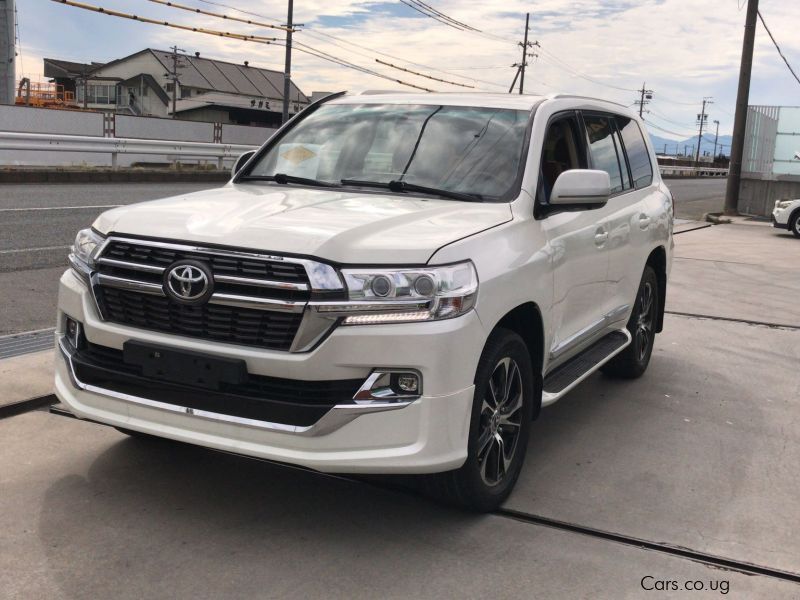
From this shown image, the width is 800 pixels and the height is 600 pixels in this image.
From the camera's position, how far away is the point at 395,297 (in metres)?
3.32

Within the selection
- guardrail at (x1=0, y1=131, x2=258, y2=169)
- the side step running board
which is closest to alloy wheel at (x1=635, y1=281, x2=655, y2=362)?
the side step running board

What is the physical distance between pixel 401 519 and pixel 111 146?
2012cm

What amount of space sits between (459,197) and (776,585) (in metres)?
2.14

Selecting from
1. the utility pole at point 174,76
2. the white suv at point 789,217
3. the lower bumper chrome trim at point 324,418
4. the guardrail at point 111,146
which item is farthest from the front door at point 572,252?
the utility pole at point 174,76

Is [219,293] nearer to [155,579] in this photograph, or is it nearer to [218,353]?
[218,353]

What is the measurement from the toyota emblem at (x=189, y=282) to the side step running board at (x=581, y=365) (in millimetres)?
1773

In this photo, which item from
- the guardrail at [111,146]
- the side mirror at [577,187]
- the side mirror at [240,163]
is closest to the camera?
the side mirror at [577,187]

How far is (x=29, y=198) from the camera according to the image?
15.5 meters

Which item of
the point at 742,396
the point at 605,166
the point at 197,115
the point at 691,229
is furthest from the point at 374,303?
the point at 197,115

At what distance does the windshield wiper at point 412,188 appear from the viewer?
4355 mm

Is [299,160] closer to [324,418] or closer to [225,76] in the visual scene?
[324,418]

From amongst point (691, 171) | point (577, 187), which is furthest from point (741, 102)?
Result: point (691, 171)

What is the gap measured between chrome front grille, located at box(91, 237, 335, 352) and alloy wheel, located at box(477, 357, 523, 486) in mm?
872

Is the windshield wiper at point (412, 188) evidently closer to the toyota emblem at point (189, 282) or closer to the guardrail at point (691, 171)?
the toyota emblem at point (189, 282)
